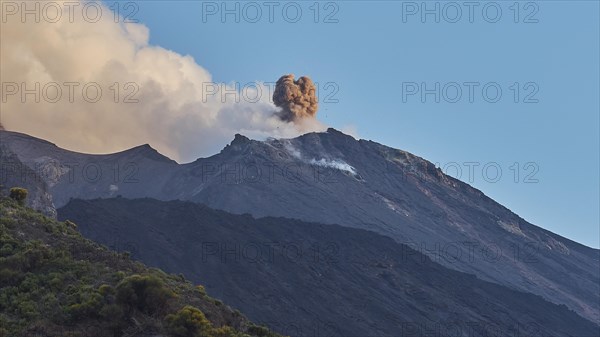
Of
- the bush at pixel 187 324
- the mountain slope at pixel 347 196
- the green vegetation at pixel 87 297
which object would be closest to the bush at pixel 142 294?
the green vegetation at pixel 87 297

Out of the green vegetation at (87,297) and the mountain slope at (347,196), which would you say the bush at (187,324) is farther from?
the mountain slope at (347,196)

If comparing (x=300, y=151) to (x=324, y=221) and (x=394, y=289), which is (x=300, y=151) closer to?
(x=324, y=221)

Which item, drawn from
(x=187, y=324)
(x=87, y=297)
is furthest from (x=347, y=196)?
(x=187, y=324)

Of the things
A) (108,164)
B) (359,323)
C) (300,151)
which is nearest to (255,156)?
(300,151)

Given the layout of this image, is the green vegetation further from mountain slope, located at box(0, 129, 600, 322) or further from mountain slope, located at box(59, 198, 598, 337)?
mountain slope, located at box(0, 129, 600, 322)

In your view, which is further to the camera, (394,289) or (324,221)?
(324,221)

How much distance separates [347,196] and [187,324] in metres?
135

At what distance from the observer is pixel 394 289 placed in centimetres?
12275

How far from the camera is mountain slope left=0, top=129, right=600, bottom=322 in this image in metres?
154

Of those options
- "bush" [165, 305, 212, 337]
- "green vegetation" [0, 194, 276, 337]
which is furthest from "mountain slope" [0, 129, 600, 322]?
"bush" [165, 305, 212, 337]

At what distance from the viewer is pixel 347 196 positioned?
167375 millimetres

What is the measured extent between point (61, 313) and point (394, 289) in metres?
93.3

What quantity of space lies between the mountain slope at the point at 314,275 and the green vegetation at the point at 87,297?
186 feet

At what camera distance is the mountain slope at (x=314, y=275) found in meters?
105
